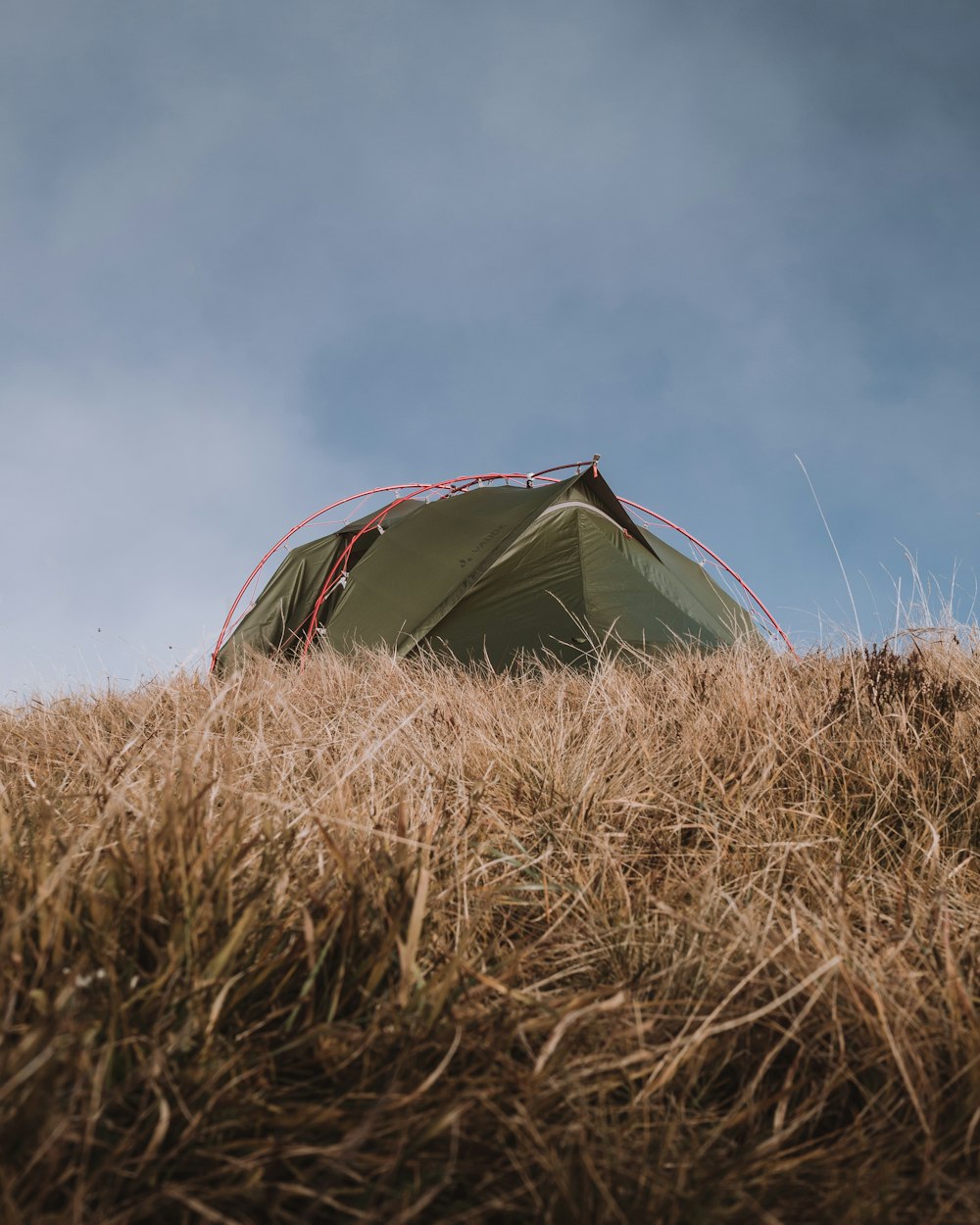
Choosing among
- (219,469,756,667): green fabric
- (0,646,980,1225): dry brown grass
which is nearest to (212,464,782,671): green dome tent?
(219,469,756,667): green fabric

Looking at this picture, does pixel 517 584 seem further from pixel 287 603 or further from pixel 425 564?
pixel 287 603

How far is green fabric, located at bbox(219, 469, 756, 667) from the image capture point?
5.68 metres

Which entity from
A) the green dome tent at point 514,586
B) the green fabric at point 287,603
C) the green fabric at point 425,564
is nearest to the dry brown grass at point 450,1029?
the green dome tent at point 514,586

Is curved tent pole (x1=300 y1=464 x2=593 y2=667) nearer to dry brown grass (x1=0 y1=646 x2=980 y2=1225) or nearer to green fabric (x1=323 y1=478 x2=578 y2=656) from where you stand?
green fabric (x1=323 y1=478 x2=578 y2=656)

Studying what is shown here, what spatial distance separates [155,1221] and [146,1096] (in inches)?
4.6

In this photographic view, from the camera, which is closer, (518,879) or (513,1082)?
(513,1082)

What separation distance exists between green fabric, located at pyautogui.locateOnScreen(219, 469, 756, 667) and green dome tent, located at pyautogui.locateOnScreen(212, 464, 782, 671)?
10 mm

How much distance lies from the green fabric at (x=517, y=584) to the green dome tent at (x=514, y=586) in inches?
0.4

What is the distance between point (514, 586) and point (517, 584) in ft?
0.09

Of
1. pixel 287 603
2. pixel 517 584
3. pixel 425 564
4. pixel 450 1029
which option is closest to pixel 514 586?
pixel 517 584

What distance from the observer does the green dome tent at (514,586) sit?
569 cm

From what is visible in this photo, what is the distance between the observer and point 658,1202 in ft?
2.80

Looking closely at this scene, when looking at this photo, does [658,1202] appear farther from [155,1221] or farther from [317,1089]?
[155,1221]

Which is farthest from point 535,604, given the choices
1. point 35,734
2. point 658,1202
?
point 658,1202
